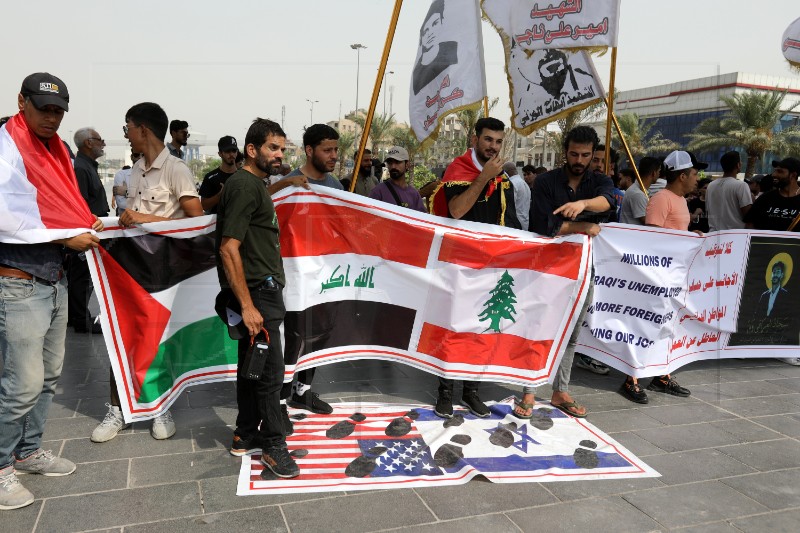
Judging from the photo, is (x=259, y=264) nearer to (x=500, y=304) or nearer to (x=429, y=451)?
(x=429, y=451)

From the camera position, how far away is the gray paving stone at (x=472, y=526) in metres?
2.85

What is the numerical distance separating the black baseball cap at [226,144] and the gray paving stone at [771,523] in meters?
5.13

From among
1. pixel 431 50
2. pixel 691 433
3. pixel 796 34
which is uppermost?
pixel 796 34

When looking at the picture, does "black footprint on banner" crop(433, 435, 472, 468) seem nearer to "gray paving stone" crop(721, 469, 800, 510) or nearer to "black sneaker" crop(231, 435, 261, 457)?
"black sneaker" crop(231, 435, 261, 457)

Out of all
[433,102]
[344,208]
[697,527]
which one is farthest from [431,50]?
[697,527]

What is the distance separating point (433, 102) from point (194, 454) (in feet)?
11.3

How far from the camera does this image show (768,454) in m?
3.90

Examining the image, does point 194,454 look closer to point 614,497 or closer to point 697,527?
point 614,497

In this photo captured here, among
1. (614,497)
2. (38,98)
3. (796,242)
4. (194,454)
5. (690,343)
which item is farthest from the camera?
(796,242)

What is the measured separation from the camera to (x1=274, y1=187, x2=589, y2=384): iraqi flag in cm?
400

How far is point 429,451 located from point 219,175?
3.57 m

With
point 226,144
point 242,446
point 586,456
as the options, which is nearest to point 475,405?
point 586,456

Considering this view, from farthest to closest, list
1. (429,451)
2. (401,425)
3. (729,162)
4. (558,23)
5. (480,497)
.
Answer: (729,162), (558,23), (401,425), (429,451), (480,497)

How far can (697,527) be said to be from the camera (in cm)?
298
